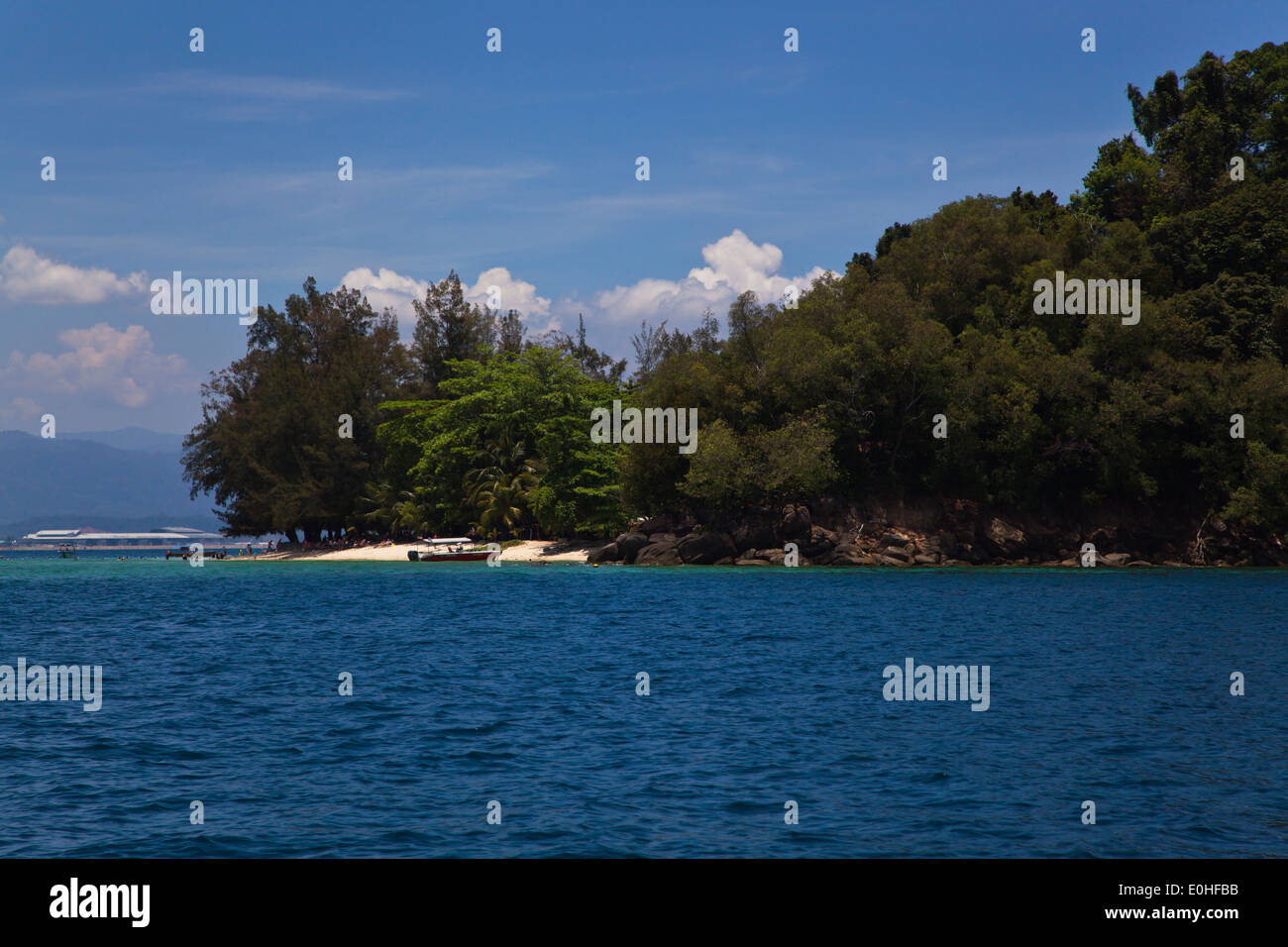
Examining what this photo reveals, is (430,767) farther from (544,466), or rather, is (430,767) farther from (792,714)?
(544,466)

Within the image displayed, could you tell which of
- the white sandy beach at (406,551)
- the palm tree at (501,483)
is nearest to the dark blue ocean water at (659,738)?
the white sandy beach at (406,551)

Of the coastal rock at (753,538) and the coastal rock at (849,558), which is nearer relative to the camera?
the coastal rock at (849,558)

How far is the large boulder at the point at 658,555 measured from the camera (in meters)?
82.1

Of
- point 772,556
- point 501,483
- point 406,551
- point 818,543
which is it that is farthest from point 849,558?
point 406,551

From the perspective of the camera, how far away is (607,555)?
86.7 metres

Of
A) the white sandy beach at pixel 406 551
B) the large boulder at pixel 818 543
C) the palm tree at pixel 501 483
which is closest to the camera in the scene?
the large boulder at pixel 818 543

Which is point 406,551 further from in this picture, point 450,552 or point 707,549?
point 707,549

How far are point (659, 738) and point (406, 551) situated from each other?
278 ft

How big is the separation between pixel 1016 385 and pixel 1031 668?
50758 mm

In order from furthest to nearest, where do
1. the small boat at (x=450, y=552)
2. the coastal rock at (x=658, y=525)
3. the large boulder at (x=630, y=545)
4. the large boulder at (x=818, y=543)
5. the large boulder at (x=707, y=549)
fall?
the small boat at (x=450, y=552), the coastal rock at (x=658, y=525), the large boulder at (x=630, y=545), the large boulder at (x=707, y=549), the large boulder at (x=818, y=543)

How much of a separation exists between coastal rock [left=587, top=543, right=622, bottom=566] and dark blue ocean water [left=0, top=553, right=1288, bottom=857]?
40.2 metres

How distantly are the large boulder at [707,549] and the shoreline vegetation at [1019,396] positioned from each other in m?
0.17

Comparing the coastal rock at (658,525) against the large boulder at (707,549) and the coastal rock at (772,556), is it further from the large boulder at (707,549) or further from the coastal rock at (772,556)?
the coastal rock at (772,556)
